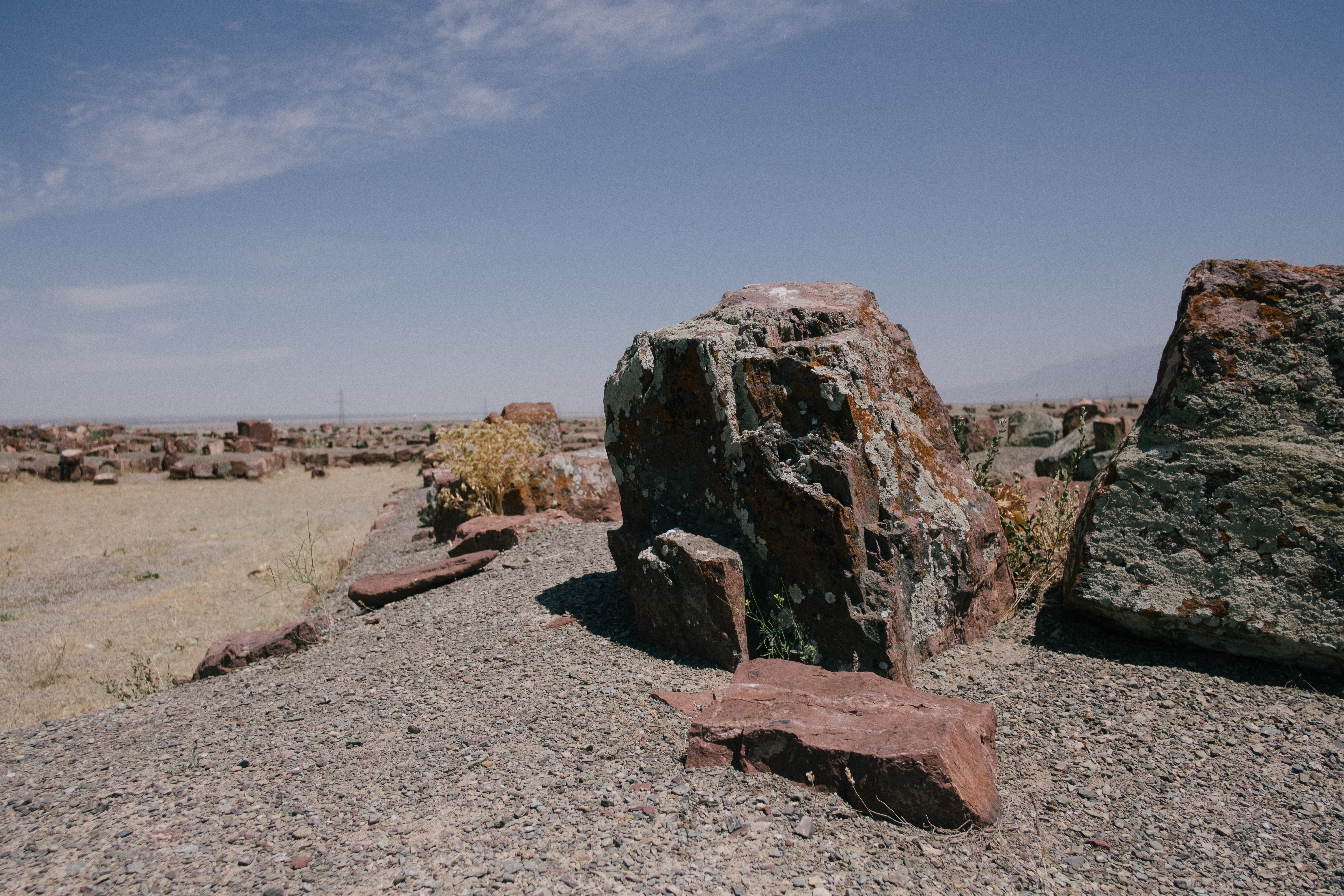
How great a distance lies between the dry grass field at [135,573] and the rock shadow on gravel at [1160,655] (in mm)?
6034

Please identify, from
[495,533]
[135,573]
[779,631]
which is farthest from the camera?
[135,573]

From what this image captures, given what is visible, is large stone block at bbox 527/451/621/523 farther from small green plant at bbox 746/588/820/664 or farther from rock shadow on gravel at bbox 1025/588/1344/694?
rock shadow on gravel at bbox 1025/588/1344/694

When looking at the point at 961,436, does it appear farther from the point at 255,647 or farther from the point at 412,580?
the point at 255,647

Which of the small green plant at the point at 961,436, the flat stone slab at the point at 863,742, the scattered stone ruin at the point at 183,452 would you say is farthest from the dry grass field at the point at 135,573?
the small green plant at the point at 961,436

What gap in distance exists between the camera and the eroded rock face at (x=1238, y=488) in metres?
3.68

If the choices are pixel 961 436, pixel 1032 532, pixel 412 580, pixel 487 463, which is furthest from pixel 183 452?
pixel 1032 532

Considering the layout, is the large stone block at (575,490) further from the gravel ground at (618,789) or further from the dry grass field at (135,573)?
the gravel ground at (618,789)

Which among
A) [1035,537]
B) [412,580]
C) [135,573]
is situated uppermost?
[1035,537]

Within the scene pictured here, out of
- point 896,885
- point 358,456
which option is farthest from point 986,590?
point 358,456

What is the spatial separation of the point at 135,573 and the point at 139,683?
5.30 metres

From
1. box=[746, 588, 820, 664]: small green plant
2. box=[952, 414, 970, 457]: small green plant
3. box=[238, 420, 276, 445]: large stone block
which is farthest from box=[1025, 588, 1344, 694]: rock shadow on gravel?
box=[238, 420, 276, 445]: large stone block

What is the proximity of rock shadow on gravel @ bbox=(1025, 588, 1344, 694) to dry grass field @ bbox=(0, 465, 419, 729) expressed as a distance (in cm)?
603

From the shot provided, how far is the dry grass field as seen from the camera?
248 inches

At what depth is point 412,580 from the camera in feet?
20.1
